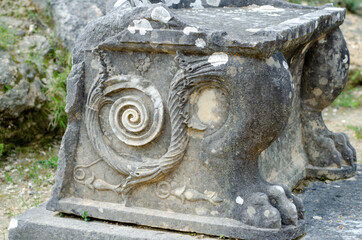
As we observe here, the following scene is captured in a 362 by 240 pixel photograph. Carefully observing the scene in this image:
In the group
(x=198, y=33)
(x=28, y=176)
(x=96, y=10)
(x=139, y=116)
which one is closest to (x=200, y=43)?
(x=198, y=33)

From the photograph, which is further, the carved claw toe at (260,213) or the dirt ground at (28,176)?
the dirt ground at (28,176)

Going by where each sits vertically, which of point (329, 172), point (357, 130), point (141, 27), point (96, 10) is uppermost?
point (141, 27)

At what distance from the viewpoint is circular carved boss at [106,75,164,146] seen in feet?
9.66

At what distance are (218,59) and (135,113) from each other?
535 mm

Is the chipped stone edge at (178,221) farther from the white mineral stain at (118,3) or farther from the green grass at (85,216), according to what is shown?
the white mineral stain at (118,3)

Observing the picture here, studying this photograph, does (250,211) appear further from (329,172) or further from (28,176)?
(28,176)

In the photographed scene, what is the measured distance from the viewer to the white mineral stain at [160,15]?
2830 millimetres

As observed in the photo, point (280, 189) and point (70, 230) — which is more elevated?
point (280, 189)

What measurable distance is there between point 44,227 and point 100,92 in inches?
31.3

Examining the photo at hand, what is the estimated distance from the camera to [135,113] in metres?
2.98

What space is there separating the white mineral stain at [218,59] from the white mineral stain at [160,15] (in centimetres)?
29

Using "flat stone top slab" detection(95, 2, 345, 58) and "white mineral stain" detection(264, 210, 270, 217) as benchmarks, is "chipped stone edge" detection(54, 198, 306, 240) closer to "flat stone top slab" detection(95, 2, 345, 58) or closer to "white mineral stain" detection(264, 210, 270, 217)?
"white mineral stain" detection(264, 210, 270, 217)

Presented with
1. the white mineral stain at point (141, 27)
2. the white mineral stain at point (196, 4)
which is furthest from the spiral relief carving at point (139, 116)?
the white mineral stain at point (196, 4)

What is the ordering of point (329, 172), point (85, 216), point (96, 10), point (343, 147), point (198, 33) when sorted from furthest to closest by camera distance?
point (96, 10) → point (343, 147) → point (329, 172) → point (85, 216) → point (198, 33)
